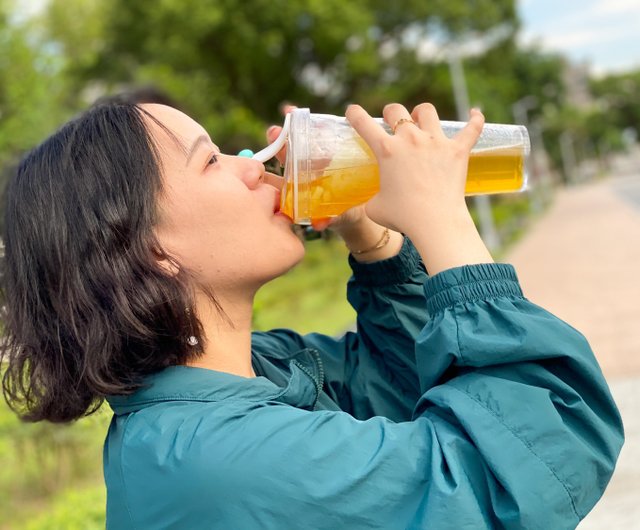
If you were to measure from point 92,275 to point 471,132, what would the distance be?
2.18 ft

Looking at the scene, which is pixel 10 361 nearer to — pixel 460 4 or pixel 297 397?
pixel 297 397

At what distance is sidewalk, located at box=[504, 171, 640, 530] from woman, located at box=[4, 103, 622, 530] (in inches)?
120

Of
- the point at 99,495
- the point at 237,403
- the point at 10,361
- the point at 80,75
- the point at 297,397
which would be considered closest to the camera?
the point at 237,403

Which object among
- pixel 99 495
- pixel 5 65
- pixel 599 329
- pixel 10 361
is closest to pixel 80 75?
pixel 5 65

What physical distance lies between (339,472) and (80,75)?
933 inches

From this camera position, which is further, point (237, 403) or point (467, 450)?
point (237, 403)

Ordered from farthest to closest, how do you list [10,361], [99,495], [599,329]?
[599,329]
[99,495]
[10,361]

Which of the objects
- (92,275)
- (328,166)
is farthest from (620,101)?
(92,275)

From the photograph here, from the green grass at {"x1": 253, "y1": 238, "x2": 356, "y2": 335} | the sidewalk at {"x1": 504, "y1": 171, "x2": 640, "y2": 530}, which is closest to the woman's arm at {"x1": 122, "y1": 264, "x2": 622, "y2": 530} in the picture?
the sidewalk at {"x1": 504, "y1": 171, "x2": 640, "y2": 530}

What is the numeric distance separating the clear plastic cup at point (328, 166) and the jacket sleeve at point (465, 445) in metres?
0.41

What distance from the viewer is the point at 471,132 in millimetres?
1229

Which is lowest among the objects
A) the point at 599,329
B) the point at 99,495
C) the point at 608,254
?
the point at 608,254

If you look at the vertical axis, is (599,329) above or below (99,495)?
below

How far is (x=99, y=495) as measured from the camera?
3977 mm
